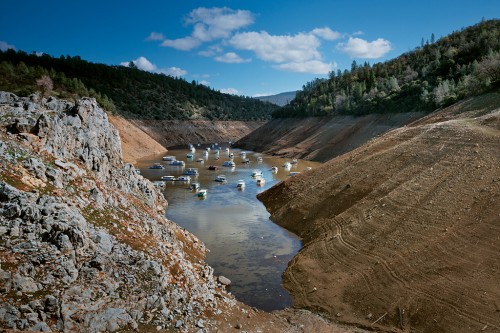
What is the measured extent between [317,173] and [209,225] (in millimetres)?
15335

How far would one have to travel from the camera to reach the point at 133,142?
344 ft

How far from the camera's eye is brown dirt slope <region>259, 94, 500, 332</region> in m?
18.9

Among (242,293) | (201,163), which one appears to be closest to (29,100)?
(242,293)

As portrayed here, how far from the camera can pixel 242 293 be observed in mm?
23500

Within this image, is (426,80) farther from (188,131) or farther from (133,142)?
(188,131)

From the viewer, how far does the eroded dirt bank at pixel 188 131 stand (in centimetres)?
14512

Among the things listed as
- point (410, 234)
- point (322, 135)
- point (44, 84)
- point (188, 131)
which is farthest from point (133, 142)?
point (410, 234)

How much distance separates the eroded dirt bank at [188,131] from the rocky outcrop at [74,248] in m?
120

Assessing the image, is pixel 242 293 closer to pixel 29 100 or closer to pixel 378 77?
pixel 29 100

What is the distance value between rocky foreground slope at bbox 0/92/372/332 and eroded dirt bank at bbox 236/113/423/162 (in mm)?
65970

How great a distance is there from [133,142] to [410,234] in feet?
305

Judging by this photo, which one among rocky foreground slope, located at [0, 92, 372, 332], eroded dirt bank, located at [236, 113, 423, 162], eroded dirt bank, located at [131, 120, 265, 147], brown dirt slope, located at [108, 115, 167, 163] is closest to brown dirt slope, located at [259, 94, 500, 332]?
rocky foreground slope, located at [0, 92, 372, 332]

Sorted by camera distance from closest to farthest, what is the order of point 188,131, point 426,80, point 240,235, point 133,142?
point 240,235
point 426,80
point 133,142
point 188,131

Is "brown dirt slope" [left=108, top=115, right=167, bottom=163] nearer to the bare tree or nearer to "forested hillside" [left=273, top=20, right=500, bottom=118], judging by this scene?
the bare tree
